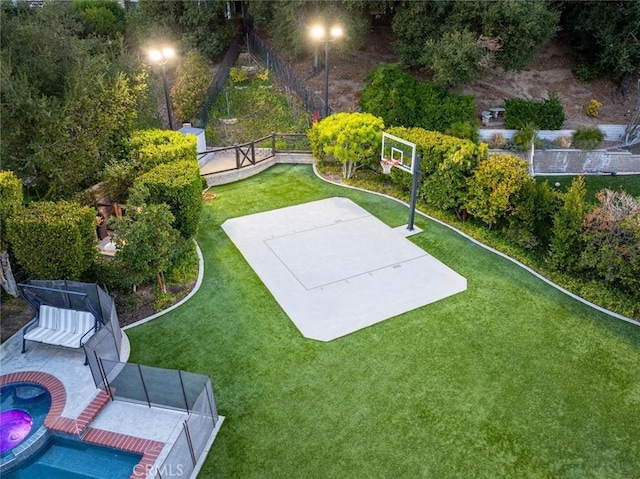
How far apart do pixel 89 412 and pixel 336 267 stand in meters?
6.71

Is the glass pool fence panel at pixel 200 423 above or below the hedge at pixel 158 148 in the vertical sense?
below

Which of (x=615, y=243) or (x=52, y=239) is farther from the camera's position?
(x=615, y=243)

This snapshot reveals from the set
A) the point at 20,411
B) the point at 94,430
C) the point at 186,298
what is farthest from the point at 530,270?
the point at 20,411

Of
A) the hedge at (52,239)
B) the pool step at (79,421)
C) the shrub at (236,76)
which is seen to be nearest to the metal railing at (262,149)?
the shrub at (236,76)

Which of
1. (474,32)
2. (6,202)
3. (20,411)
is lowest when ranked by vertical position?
(20,411)

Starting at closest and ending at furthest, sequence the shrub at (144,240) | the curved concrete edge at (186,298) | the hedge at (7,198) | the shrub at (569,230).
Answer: the hedge at (7,198) < the shrub at (144,240) < the curved concrete edge at (186,298) < the shrub at (569,230)

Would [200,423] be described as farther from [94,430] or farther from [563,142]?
[563,142]

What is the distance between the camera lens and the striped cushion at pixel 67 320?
9.41 meters

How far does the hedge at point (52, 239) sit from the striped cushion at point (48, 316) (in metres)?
0.90

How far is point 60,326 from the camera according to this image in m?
9.45

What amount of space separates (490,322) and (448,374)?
2.11m

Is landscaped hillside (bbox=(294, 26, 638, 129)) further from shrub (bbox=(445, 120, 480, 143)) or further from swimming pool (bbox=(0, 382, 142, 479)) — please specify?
swimming pool (bbox=(0, 382, 142, 479))

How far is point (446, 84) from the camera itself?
23203 millimetres

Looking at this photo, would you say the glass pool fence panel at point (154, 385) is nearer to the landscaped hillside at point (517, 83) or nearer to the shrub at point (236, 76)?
the landscaped hillside at point (517, 83)
